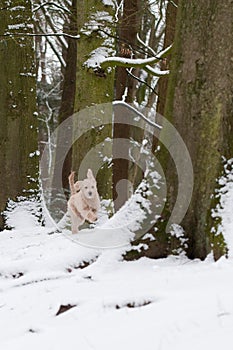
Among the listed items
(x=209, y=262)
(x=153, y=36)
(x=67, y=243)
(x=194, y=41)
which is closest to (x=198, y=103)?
(x=194, y=41)

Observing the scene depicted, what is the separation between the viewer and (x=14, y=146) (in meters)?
7.31

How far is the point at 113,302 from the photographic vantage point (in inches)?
106

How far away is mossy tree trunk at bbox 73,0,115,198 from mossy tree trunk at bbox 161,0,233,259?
10.6ft

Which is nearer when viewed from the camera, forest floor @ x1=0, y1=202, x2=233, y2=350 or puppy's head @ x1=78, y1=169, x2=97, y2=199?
forest floor @ x1=0, y1=202, x2=233, y2=350

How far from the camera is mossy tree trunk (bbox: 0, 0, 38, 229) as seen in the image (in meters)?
7.27

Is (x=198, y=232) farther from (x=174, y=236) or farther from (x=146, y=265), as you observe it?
(x=146, y=265)

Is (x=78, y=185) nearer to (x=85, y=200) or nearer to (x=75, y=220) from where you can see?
(x=85, y=200)

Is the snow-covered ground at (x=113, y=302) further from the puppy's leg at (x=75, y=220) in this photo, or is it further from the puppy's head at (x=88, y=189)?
the puppy's head at (x=88, y=189)

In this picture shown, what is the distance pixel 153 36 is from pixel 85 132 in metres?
10.1

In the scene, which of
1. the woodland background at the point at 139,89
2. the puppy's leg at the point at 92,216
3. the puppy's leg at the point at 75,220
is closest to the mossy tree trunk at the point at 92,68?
the woodland background at the point at 139,89

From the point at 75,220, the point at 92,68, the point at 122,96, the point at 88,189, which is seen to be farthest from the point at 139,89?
the point at 88,189

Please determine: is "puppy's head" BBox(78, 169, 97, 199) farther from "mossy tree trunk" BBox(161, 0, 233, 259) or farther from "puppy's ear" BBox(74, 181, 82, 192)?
"mossy tree trunk" BBox(161, 0, 233, 259)

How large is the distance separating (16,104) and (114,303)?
5257 millimetres

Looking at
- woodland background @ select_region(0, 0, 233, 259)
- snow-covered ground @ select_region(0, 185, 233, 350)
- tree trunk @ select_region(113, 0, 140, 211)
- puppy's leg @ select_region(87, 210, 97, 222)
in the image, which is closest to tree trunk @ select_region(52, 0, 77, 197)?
woodland background @ select_region(0, 0, 233, 259)
